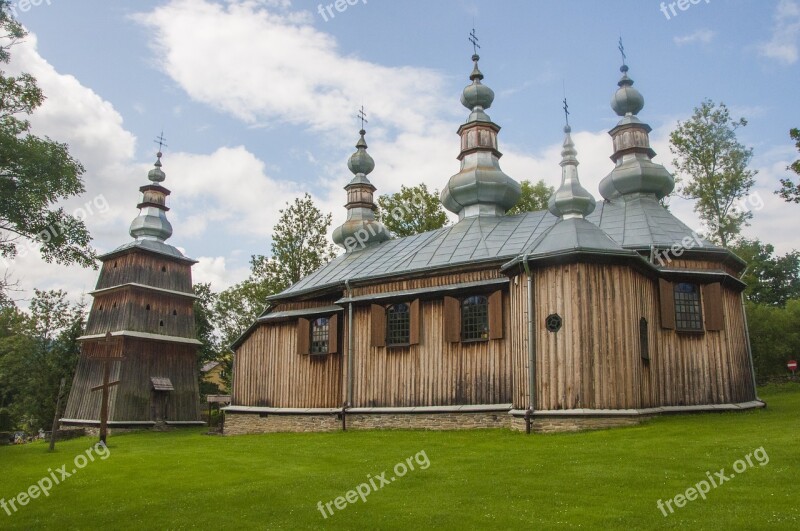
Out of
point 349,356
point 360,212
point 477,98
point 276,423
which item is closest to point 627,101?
point 477,98

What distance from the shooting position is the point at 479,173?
23.3m

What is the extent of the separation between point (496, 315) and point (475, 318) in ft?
2.76

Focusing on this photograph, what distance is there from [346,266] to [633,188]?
410 inches

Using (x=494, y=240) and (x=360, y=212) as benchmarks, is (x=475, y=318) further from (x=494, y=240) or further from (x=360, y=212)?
(x=360, y=212)

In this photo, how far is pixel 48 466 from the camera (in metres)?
14.1

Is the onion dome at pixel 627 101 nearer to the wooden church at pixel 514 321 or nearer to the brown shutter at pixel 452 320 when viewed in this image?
the wooden church at pixel 514 321

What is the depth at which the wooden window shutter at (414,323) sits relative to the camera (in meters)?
18.4

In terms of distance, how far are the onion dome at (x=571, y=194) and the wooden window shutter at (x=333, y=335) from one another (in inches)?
310

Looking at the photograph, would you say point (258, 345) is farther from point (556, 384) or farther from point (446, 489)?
point (446, 489)

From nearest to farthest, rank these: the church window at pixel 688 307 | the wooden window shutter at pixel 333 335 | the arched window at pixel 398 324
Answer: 1. the church window at pixel 688 307
2. the arched window at pixel 398 324
3. the wooden window shutter at pixel 333 335

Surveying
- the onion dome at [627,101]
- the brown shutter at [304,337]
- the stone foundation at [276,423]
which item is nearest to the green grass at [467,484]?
the stone foundation at [276,423]

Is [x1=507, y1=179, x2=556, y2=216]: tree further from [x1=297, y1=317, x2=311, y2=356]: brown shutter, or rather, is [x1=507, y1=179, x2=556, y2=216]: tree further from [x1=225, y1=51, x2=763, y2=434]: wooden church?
[x1=297, y1=317, x2=311, y2=356]: brown shutter

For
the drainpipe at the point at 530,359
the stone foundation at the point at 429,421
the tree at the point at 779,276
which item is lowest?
the stone foundation at the point at 429,421

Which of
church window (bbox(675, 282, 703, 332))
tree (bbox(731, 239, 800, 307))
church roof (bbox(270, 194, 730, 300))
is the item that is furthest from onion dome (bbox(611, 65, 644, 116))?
tree (bbox(731, 239, 800, 307))
